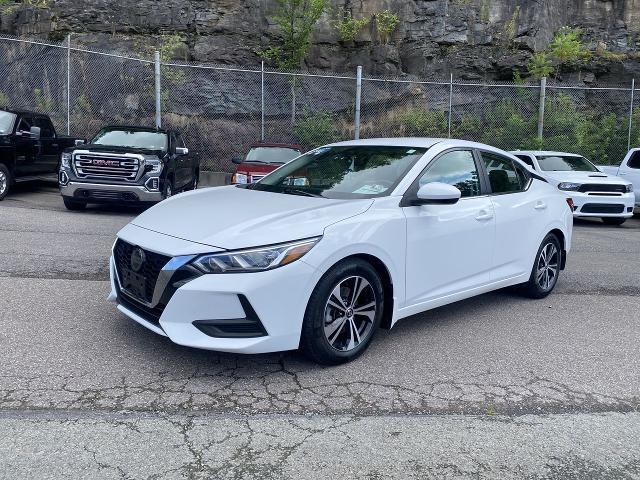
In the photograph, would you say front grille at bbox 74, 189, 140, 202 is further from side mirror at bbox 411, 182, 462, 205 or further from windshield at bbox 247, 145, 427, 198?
side mirror at bbox 411, 182, 462, 205

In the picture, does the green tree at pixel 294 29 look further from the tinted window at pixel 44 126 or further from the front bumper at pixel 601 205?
the front bumper at pixel 601 205

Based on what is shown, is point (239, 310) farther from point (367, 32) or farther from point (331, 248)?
point (367, 32)

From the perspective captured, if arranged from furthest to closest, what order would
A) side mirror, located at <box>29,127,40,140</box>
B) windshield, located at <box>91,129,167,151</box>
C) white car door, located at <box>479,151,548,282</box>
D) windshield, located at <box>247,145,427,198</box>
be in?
side mirror, located at <box>29,127,40,140</box>, windshield, located at <box>91,129,167,151</box>, white car door, located at <box>479,151,548,282</box>, windshield, located at <box>247,145,427,198</box>

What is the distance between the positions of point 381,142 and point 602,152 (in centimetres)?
1546

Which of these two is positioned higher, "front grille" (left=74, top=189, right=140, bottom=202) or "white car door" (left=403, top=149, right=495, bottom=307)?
"white car door" (left=403, top=149, right=495, bottom=307)

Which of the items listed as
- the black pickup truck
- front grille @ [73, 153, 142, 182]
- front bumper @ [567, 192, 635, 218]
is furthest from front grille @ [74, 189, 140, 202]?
front bumper @ [567, 192, 635, 218]

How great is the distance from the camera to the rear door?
13.1 meters

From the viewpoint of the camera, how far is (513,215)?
580cm

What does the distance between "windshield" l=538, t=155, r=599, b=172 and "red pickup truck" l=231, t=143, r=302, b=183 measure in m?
5.52

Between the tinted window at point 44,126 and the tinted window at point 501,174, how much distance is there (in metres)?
10.7

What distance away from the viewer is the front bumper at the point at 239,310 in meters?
3.81

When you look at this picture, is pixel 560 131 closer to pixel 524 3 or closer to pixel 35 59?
pixel 524 3

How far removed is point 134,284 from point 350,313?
1.55 m

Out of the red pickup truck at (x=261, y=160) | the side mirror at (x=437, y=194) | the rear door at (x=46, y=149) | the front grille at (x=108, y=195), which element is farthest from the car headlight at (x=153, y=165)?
the side mirror at (x=437, y=194)
